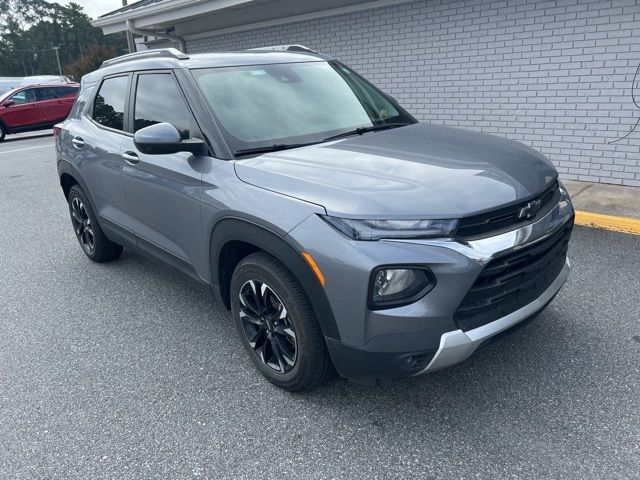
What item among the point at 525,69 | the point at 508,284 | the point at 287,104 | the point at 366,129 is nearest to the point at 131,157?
the point at 287,104

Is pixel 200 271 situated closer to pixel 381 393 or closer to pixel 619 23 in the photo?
pixel 381 393

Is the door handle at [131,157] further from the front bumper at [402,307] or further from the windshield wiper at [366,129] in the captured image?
the front bumper at [402,307]

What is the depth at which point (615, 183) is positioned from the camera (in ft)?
19.9

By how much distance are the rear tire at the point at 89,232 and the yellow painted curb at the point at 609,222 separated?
15.2 ft

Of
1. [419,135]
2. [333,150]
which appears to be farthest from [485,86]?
[333,150]

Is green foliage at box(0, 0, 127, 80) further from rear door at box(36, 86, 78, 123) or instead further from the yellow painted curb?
the yellow painted curb

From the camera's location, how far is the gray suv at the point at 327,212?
211 cm

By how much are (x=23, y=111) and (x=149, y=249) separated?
17.0 m

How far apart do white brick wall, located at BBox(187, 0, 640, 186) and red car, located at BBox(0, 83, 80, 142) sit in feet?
44.7

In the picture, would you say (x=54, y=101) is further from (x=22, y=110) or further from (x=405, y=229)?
(x=405, y=229)

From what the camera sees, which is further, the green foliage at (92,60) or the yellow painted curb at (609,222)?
the green foliage at (92,60)

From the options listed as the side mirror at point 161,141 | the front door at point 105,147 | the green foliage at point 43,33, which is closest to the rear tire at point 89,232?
the front door at point 105,147

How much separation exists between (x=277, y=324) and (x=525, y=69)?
5511 mm

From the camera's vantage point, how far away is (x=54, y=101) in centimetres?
1770
